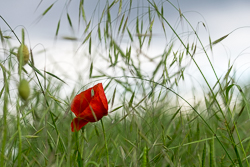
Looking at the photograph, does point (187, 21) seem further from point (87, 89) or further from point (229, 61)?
point (87, 89)

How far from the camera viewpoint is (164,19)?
82 centimetres

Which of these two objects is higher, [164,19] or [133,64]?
[164,19]

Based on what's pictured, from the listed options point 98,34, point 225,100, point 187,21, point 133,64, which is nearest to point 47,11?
point 98,34

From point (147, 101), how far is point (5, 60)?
35 centimetres

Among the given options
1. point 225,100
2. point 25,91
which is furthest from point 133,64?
point 25,91

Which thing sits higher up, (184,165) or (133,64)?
(133,64)

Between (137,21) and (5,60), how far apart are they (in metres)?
0.38

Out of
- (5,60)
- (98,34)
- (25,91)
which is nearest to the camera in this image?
(25,91)

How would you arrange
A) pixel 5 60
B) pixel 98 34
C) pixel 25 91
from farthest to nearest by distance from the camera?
1. pixel 98 34
2. pixel 5 60
3. pixel 25 91

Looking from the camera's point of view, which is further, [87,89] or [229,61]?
[229,61]

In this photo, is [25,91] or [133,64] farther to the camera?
[133,64]

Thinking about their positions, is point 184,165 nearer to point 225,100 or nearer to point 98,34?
point 225,100

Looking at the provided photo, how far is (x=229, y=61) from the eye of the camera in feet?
2.79

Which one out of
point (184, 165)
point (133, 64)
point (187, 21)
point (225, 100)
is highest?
point (187, 21)
